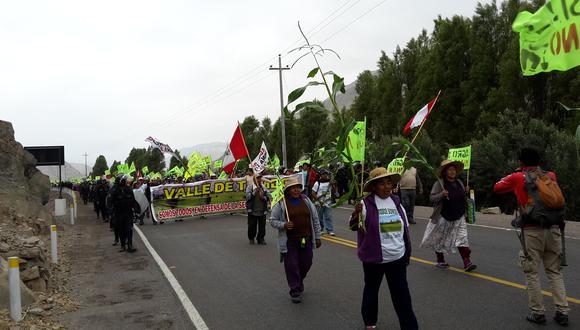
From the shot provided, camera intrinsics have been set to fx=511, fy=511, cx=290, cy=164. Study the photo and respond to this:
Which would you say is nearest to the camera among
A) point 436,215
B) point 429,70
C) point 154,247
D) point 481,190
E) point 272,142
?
point 436,215

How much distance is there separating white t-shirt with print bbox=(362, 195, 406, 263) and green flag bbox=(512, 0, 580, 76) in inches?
69.8

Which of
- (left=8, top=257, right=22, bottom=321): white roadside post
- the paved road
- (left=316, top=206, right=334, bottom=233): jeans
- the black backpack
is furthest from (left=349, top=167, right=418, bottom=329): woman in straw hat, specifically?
(left=316, top=206, right=334, bottom=233): jeans

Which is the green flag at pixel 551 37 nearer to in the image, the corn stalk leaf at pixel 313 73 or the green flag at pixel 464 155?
the corn stalk leaf at pixel 313 73

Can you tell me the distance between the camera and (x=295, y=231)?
22.8 feet

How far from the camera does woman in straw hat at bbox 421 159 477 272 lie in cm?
789

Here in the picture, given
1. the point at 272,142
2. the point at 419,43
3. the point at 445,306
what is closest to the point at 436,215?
the point at 445,306

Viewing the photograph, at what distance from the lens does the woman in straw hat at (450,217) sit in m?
7.89

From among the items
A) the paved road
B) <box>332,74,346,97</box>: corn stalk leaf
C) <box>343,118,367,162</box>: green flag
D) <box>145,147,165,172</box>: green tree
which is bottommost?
the paved road

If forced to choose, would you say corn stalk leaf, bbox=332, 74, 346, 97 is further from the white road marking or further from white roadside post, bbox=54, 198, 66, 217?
white roadside post, bbox=54, 198, 66, 217

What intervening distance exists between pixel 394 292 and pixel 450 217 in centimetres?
339

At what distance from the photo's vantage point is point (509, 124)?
69.9 ft

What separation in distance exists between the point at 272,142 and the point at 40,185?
146ft

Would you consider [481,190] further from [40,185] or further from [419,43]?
[419,43]

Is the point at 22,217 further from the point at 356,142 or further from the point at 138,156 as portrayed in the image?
the point at 138,156
